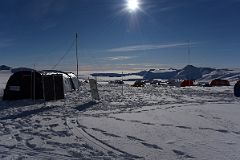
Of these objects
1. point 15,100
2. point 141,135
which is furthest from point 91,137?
point 15,100

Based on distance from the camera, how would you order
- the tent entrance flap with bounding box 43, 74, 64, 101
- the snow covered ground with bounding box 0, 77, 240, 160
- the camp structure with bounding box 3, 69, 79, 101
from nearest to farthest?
the snow covered ground with bounding box 0, 77, 240, 160, the tent entrance flap with bounding box 43, 74, 64, 101, the camp structure with bounding box 3, 69, 79, 101

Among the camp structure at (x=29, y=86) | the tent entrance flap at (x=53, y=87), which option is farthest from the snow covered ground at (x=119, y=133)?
the camp structure at (x=29, y=86)

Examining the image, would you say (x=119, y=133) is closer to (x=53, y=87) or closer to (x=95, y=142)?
(x=95, y=142)

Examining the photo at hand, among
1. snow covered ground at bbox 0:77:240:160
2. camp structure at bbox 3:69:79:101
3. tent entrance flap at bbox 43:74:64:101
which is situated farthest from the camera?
camp structure at bbox 3:69:79:101

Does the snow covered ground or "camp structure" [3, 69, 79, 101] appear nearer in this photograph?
the snow covered ground

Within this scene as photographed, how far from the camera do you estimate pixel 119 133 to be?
1020 centimetres

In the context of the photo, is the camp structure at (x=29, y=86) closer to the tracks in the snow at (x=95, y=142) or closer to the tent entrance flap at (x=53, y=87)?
the tent entrance flap at (x=53, y=87)

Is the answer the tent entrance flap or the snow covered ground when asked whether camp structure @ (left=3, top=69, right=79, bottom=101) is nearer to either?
the tent entrance flap

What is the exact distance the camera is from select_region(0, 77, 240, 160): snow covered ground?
7.91 metres

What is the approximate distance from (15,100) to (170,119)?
1089 cm

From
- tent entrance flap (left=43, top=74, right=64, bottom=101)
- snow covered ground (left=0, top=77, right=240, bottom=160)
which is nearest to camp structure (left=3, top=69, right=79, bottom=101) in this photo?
tent entrance flap (left=43, top=74, right=64, bottom=101)

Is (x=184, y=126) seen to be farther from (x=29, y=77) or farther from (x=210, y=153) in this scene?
(x=29, y=77)

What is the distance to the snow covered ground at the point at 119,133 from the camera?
7906mm

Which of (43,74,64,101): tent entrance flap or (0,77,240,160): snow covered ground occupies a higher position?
(43,74,64,101): tent entrance flap
